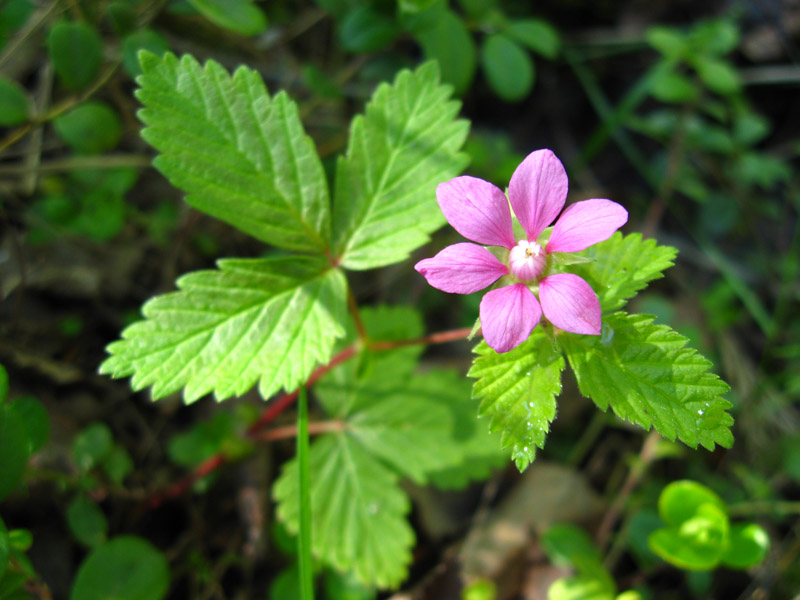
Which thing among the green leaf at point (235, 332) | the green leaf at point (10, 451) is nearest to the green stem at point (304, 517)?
the green leaf at point (235, 332)

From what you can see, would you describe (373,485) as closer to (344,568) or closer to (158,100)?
(344,568)

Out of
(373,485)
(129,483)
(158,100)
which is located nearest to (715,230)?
(373,485)

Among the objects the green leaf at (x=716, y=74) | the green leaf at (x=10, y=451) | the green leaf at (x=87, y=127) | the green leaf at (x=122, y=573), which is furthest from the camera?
the green leaf at (x=716, y=74)

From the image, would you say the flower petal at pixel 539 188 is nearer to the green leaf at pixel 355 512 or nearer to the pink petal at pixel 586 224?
the pink petal at pixel 586 224

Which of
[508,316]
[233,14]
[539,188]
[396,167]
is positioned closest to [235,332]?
[396,167]

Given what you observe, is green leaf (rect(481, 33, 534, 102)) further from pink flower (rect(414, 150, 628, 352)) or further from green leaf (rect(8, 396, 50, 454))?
green leaf (rect(8, 396, 50, 454))

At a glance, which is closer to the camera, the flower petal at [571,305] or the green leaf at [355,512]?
the flower petal at [571,305]

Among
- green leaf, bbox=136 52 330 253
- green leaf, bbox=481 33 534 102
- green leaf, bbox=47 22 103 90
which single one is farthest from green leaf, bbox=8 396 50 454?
green leaf, bbox=481 33 534 102
